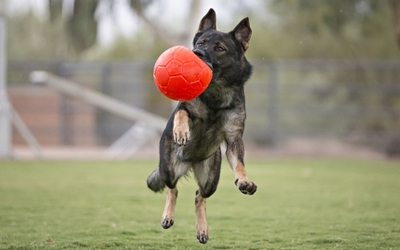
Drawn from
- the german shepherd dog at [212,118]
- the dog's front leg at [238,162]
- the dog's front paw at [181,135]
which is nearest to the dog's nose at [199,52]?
the german shepherd dog at [212,118]

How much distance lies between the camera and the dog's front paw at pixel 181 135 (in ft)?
14.5

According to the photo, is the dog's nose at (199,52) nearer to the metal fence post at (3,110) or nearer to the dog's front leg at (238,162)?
the dog's front leg at (238,162)

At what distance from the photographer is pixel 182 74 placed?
4.34m

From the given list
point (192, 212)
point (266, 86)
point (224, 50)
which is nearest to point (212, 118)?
point (224, 50)

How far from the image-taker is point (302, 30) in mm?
21234

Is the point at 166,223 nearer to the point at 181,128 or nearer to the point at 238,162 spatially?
the point at 238,162

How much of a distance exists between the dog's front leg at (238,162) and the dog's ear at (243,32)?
0.86m

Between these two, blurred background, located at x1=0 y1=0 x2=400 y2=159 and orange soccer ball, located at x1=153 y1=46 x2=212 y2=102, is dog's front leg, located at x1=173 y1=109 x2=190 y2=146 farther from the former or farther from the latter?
blurred background, located at x1=0 y1=0 x2=400 y2=159

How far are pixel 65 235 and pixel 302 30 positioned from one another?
17367 millimetres

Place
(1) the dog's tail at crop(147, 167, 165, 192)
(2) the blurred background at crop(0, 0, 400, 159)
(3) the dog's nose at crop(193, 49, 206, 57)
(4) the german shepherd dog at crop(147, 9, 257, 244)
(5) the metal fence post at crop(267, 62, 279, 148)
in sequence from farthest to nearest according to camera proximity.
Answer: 1. (5) the metal fence post at crop(267, 62, 279, 148)
2. (2) the blurred background at crop(0, 0, 400, 159)
3. (1) the dog's tail at crop(147, 167, 165, 192)
4. (4) the german shepherd dog at crop(147, 9, 257, 244)
5. (3) the dog's nose at crop(193, 49, 206, 57)

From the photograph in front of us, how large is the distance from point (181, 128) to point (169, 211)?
3.10 ft

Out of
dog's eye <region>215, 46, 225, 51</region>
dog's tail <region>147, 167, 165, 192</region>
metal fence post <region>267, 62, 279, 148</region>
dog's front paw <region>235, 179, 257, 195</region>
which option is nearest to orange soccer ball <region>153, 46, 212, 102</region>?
dog's eye <region>215, 46, 225, 51</region>

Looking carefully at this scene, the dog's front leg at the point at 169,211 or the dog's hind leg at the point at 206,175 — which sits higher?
the dog's hind leg at the point at 206,175

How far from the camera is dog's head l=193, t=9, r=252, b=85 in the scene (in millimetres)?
4789
